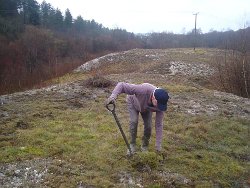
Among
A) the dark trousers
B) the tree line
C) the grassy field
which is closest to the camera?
the grassy field

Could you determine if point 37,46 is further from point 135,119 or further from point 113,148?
point 135,119

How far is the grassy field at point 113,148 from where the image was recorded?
24.5 ft

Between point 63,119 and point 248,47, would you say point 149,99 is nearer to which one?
Result: point 63,119

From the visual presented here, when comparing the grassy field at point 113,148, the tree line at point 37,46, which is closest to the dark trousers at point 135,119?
the grassy field at point 113,148

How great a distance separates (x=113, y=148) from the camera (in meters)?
8.96

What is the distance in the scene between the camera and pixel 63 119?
11.7 metres

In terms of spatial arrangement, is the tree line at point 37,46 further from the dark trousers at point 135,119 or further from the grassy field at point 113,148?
the dark trousers at point 135,119

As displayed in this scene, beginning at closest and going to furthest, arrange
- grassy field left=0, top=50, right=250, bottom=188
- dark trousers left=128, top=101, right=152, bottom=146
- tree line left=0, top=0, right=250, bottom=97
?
grassy field left=0, top=50, right=250, bottom=188 < dark trousers left=128, top=101, right=152, bottom=146 < tree line left=0, top=0, right=250, bottom=97

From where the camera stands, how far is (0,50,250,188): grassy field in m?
7.46

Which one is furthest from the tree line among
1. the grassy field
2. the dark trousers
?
the dark trousers

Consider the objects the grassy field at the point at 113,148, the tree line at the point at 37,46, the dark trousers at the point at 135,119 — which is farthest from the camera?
the tree line at the point at 37,46

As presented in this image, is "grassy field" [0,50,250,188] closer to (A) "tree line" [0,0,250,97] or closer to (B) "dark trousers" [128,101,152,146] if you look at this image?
(B) "dark trousers" [128,101,152,146]

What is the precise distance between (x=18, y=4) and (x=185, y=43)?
4997 centimetres

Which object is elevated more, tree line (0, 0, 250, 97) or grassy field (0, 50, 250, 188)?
tree line (0, 0, 250, 97)
